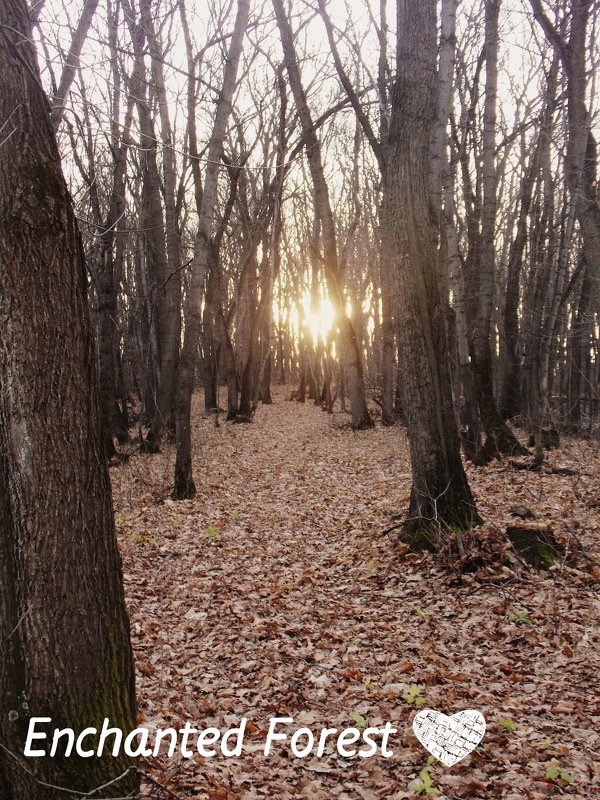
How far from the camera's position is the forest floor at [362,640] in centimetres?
355

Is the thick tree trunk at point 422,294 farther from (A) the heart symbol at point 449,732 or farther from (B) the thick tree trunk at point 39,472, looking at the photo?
(B) the thick tree trunk at point 39,472

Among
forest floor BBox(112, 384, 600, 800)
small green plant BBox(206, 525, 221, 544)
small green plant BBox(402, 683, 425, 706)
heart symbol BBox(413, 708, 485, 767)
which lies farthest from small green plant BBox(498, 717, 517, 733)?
small green plant BBox(206, 525, 221, 544)

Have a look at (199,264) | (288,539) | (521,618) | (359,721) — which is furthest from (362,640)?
(199,264)

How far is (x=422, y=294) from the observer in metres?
6.72

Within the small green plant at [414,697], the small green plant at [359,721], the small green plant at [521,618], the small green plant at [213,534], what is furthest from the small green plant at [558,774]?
the small green plant at [213,534]

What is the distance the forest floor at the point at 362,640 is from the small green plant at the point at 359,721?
0.02 meters

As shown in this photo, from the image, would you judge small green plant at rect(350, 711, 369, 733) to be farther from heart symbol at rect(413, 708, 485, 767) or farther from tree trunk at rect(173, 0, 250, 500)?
tree trunk at rect(173, 0, 250, 500)

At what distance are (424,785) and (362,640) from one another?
1839 millimetres

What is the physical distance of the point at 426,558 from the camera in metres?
6.60

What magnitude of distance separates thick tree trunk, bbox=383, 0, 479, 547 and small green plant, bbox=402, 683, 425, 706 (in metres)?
2.51

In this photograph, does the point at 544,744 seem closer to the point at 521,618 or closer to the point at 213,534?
the point at 521,618

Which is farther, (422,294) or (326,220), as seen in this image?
(326,220)

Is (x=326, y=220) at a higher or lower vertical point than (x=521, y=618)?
higher

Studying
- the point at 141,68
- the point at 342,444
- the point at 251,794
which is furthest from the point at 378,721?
the point at 141,68
